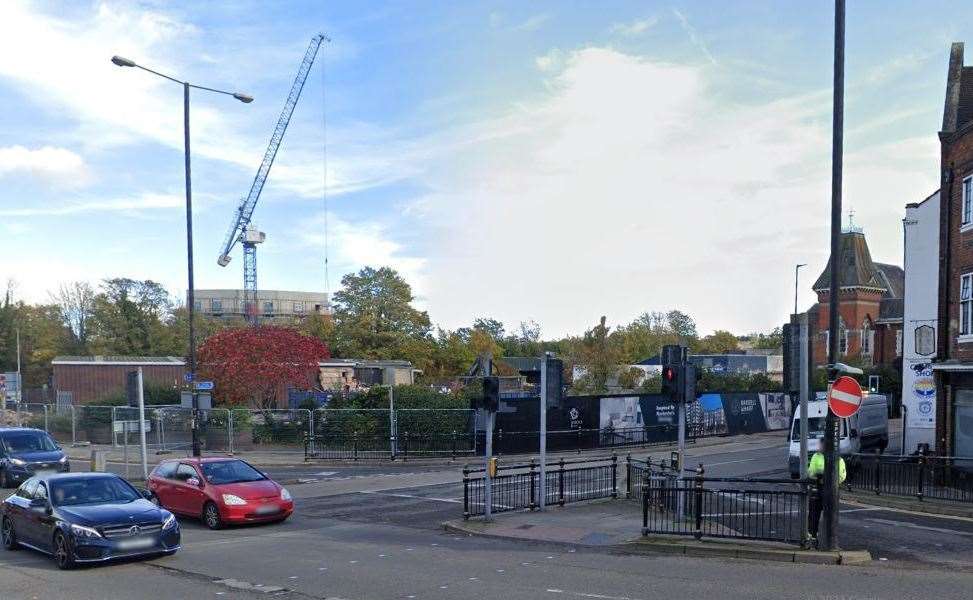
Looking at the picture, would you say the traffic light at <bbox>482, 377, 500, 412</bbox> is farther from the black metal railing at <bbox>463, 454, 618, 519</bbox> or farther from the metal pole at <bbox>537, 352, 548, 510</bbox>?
the black metal railing at <bbox>463, 454, 618, 519</bbox>

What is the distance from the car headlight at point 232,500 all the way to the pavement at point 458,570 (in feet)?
1.87

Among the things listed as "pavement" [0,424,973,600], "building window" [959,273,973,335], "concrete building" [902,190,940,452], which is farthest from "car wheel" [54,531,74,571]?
"concrete building" [902,190,940,452]

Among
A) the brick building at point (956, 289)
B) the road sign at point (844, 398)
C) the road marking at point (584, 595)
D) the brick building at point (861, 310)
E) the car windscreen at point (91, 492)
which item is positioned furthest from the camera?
the brick building at point (861, 310)

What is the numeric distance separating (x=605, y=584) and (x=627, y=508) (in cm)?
825

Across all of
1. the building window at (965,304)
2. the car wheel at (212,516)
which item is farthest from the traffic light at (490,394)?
the building window at (965,304)

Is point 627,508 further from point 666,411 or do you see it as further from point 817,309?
point 817,309

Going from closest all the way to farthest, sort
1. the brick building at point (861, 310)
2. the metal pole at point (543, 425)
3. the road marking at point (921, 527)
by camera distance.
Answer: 1. the road marking at point (921, 527)
2. the metal pole at point (543, 425)
3. the brick building at point (861, 310)

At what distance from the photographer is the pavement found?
10.8 metres

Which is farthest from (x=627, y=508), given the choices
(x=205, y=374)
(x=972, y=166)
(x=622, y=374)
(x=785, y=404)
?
(x=622, y=374)

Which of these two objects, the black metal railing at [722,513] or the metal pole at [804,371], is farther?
the black metal railing at [722,513]

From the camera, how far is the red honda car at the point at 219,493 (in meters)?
17.3

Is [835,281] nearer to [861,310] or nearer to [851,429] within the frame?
[851,429]

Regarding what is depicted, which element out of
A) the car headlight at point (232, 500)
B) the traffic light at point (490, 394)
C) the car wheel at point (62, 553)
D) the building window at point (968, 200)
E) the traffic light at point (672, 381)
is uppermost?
the building window at point (968, 200)

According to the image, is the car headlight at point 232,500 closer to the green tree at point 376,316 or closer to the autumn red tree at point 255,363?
the autumn red tree at point 255,363
